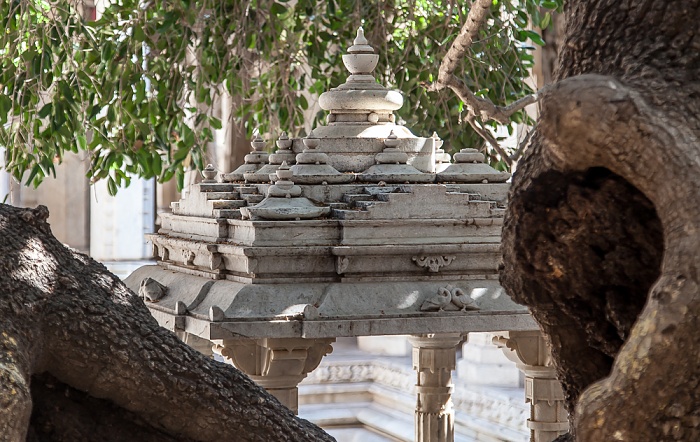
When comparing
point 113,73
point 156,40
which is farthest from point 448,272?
point 156,40

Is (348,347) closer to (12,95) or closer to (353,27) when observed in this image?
(353,27)

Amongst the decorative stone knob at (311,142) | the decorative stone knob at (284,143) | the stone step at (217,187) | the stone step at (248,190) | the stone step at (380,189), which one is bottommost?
the stone step at (380,189)

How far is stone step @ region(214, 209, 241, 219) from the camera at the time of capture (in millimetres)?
5637

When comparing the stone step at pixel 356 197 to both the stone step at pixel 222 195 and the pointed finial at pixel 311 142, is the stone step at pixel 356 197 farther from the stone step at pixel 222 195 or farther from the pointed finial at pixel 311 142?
the stone step at pixel 222 195

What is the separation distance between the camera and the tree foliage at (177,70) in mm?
6516

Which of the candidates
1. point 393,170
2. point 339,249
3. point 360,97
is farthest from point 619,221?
point 360,97

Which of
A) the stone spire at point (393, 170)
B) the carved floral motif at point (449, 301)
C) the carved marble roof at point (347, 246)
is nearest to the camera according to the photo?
the carved marble roof at point (347, 246)

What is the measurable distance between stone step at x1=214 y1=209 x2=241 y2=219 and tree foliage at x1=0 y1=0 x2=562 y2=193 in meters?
1.03

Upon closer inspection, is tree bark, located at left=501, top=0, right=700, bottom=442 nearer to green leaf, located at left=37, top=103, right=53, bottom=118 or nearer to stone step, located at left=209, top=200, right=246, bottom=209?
stone step, located at left=209, top=200, right=246, bottom=209

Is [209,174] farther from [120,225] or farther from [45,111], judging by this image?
[120,225]

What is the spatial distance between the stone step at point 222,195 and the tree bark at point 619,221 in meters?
3.63

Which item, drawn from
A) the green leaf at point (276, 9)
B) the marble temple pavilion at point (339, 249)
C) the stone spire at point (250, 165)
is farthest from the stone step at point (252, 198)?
the green leaf at point (276, 9)

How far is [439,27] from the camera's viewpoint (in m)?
7.86

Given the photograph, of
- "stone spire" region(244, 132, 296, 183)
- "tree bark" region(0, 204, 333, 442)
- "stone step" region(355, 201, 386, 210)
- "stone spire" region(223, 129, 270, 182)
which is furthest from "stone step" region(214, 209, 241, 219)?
"tree bark" region(0, 204, 333, 442)
